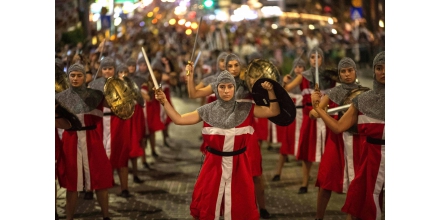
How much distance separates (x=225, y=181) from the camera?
6.84m

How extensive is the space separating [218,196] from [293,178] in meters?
5.18

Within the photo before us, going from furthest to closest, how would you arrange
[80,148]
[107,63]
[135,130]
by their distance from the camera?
[135,130]
[107,63]
[80,148]

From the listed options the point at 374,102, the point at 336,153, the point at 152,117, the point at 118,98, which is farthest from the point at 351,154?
the point at 152,117

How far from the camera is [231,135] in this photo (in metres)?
6.74

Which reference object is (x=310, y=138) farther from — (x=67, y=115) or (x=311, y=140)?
(x=67, y=115)

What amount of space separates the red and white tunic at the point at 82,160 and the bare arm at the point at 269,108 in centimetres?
216

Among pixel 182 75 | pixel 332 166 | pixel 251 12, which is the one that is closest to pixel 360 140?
pixel 332 166

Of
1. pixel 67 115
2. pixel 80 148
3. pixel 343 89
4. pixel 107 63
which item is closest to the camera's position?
pixel 67 115

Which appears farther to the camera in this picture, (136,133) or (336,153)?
(136,133)

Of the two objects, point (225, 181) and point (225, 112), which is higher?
point (225, 112)

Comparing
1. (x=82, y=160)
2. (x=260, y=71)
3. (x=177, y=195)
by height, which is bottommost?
(x=177, y=195)

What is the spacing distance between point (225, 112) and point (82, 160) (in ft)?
Answer: 7.02

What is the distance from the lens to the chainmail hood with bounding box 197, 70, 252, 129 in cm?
673

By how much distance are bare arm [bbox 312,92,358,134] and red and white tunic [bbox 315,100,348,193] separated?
101 cm
